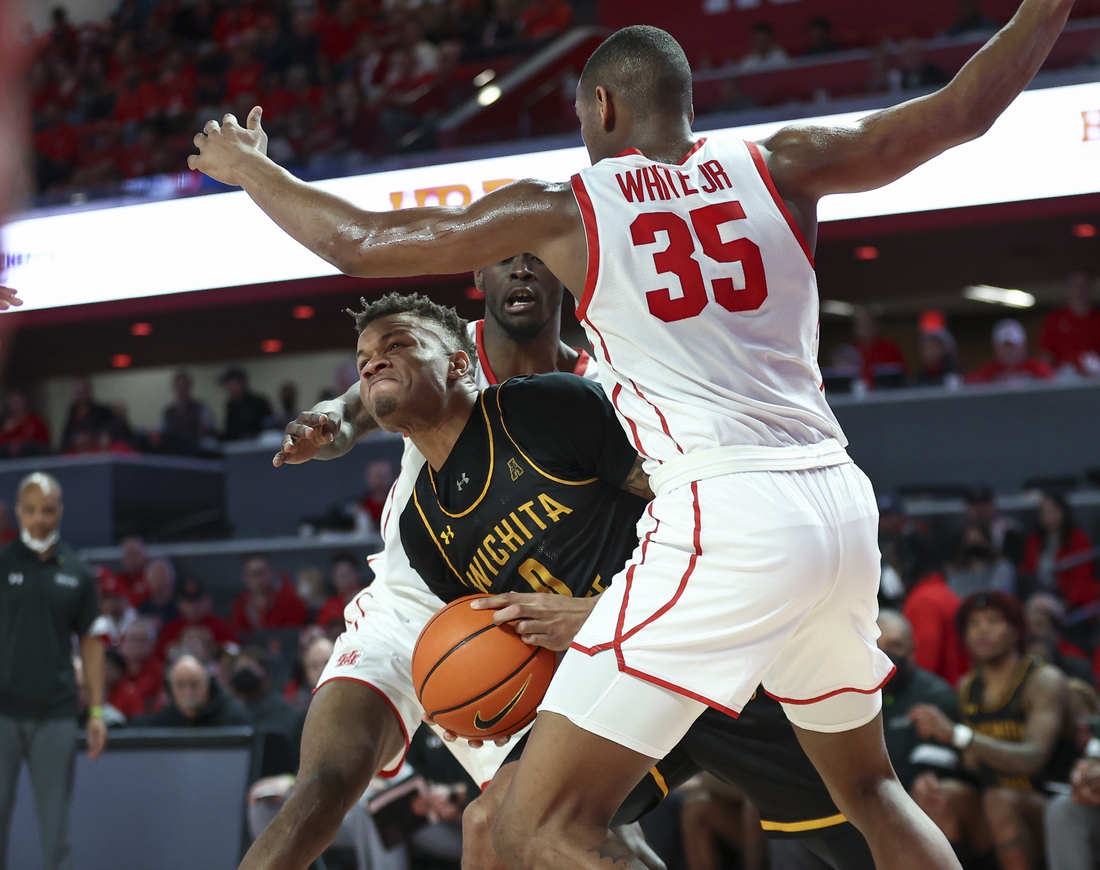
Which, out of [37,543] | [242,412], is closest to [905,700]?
[37,543]

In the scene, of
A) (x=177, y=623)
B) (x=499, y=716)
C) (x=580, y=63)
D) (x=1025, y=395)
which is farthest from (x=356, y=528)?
(x=499, y=716)

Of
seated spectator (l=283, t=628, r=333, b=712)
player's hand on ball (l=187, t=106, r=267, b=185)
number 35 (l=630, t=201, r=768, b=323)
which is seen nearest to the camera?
number 35 (l=630, t=201, r=768, b=323)

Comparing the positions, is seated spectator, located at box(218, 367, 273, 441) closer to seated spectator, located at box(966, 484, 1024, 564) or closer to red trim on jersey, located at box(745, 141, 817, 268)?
seated spectator, located at box(966, 484, 1024, 564)

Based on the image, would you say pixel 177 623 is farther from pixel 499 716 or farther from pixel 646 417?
pixel 646 417

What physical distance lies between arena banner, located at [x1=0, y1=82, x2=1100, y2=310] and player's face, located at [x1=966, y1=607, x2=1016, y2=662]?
576cm

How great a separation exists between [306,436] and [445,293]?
10.7 metres

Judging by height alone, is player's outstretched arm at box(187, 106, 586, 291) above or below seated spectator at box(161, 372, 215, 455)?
above

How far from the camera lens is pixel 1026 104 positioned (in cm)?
999

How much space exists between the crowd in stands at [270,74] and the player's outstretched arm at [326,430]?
8478 millimetres

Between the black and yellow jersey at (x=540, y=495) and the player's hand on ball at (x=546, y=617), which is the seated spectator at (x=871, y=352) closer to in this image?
the black and yellow jersey at (x=540, y=495)

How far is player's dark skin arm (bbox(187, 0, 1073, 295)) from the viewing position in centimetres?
248

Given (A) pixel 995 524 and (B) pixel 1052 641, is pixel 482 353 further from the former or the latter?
(A) pixel 995 524

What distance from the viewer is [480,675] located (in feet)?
9.78

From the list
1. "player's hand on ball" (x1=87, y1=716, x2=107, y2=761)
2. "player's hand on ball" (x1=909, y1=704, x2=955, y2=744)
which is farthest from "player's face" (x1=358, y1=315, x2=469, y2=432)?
"player's hand on ball" (x1=87, y1=716, x2=107, y2=761)
